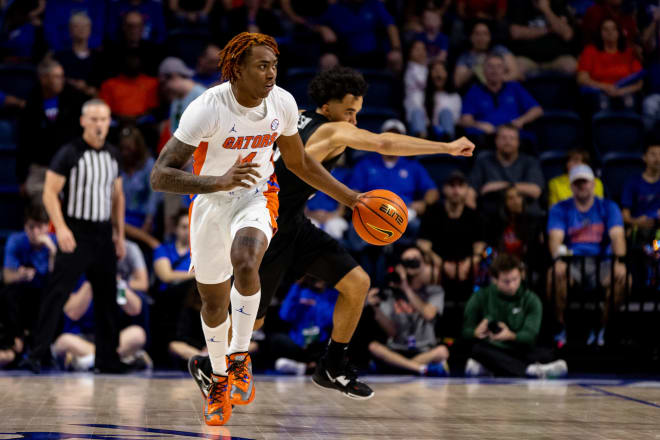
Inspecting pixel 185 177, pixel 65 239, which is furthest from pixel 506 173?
pixel 185 177

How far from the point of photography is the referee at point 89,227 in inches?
268

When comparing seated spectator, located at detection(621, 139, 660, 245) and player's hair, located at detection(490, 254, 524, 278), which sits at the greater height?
seated spectator, located at detection(621, 139, 660, 245)

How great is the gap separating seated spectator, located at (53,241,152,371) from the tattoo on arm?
3.32 m

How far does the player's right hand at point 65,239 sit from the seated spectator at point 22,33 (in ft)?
13.0

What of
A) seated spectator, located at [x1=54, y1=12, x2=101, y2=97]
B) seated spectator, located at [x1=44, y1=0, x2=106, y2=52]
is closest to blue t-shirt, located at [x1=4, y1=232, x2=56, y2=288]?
seated spectator, located at [x1=54, y1=12, x2=101, y2=97]

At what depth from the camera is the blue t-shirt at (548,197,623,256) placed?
8.02m

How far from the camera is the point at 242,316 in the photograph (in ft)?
14.5

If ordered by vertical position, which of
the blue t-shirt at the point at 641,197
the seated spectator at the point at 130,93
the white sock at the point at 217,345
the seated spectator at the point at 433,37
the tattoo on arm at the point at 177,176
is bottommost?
the white sock at the point at 217,345

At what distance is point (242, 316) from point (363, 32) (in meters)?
6.41

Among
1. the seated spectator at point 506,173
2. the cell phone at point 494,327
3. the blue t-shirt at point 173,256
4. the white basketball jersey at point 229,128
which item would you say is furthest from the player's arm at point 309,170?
the seated spectator at point 506,173

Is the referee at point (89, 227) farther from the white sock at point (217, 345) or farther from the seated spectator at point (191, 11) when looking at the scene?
the seated spectator at point (191, 11)

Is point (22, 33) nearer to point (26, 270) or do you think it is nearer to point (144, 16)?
point (144, 16)

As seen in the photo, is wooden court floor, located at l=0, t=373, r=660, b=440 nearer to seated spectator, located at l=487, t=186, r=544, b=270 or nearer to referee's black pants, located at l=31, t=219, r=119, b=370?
referee's black pants, located at l=31, t=219, r=119, b=370

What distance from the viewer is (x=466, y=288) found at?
790 centimetres
